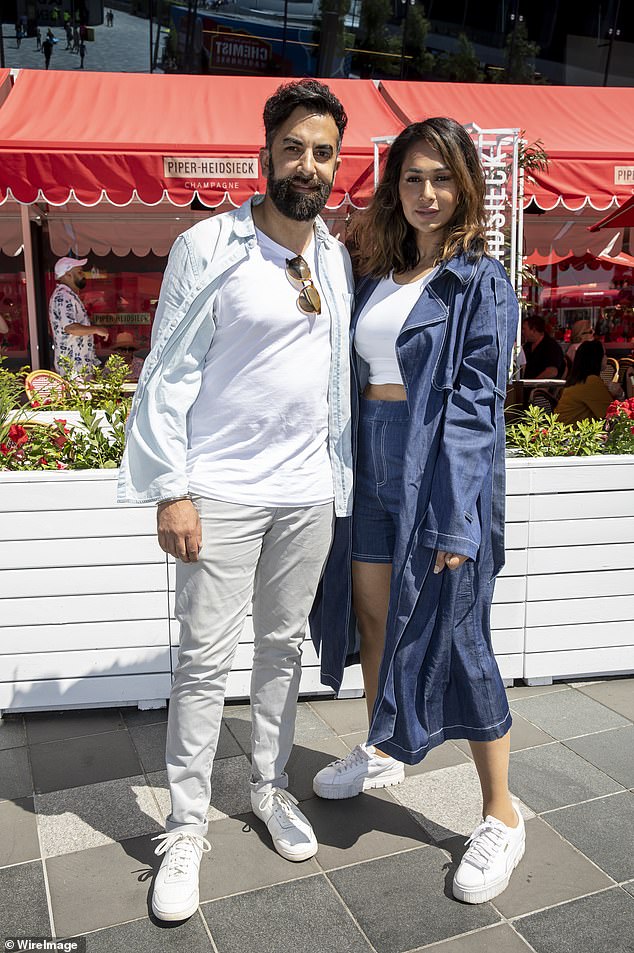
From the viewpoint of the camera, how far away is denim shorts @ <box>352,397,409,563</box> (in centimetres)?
220

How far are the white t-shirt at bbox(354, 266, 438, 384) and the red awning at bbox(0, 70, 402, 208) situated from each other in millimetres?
4133

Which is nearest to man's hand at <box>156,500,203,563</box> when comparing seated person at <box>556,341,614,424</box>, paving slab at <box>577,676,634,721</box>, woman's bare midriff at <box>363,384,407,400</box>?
woman's bare midriff at <box>363,384,407,400</box>

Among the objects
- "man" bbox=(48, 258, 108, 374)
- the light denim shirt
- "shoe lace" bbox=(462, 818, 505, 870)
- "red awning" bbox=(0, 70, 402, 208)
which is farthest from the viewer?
"man" bbox=(48, 258, 108, 374)

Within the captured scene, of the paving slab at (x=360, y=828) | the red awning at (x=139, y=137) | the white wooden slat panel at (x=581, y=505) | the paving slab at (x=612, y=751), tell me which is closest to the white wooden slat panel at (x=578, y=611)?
the white wooden slat panel at (x=581, y=505)

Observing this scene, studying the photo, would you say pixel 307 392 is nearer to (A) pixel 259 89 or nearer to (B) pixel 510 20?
(A) pixel 259 89

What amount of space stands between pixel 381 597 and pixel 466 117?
22.9 feet

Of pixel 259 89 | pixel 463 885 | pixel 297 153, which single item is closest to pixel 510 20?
pixel 259 89

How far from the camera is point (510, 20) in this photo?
1024cm

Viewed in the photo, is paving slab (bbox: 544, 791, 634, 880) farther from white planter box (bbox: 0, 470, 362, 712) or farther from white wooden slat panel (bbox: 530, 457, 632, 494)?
white planter box (bbox: 0, 470, 362, 712)

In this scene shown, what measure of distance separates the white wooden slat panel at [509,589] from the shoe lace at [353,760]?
0.91m

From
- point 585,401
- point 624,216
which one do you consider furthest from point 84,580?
point 624,216

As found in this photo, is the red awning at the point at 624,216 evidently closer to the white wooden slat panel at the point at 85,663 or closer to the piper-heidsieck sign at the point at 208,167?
the piper-heidsieck sign at the point at 208,167

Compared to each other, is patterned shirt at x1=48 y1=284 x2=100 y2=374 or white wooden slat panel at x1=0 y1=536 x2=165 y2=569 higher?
patterned shirt at x1=48 y1=284 x2=100 y2=374

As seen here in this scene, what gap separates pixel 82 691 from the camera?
3.03 metres
